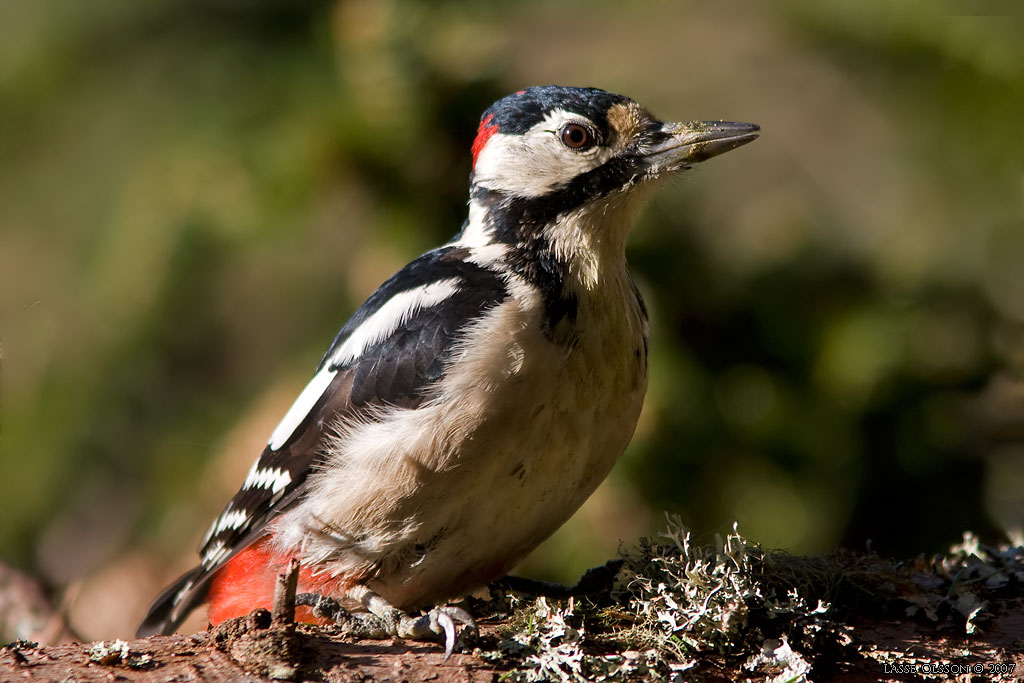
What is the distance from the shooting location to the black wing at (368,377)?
9.87 ft

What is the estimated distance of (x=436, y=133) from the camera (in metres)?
5.47

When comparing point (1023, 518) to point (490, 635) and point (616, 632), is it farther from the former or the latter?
point (490, 635)

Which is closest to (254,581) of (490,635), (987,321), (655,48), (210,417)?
(490,635)

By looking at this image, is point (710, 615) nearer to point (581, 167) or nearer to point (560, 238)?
point (560, 238)

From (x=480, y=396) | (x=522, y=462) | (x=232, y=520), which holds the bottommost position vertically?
(x=232, y=520)

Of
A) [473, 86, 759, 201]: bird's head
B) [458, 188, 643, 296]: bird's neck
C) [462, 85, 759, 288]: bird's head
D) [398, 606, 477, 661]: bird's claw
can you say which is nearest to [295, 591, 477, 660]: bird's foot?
[398, 606, 477, 661]: bird's claw

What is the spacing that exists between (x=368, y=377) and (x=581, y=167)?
97 centimetres

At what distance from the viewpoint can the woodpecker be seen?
9.34ft

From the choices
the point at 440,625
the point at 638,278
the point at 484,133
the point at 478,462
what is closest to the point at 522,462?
the point at 478,462

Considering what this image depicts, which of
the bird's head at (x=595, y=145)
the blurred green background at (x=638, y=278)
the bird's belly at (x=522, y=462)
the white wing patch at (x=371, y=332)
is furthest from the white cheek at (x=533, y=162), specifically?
the blurred green background at (x=638, y=278)

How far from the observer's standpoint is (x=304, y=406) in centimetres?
343

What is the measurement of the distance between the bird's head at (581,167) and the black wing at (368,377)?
8.6 inches

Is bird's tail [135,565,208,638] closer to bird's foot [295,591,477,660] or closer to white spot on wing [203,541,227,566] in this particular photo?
white spot on wing [203,541,227,566]

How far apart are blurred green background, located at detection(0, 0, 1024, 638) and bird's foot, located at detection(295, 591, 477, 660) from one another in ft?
6.18
